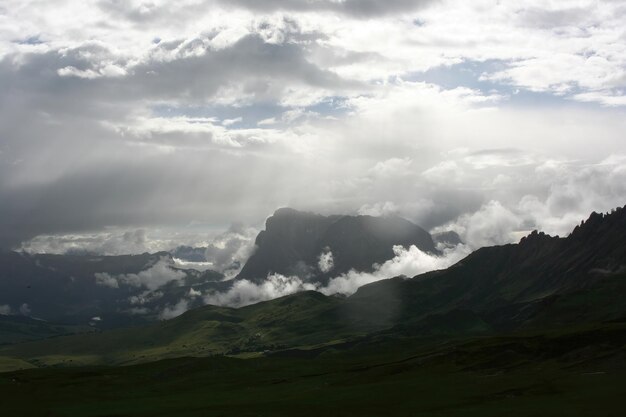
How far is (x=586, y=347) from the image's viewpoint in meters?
190

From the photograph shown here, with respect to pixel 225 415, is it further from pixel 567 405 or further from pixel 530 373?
pixel 530 373

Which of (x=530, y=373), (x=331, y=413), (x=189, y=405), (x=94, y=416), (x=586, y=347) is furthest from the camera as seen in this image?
(x=586, y=347)

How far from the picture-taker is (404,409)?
127 meters

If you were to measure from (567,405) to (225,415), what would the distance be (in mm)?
64294

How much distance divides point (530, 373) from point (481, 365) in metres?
26.0

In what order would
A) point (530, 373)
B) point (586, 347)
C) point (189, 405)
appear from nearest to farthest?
1. point (189, 405)
2. point (530, 373)
3. point (586, 347)

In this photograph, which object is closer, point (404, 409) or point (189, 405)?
point (404, 409)

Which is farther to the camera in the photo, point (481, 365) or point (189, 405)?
point (481, 365)

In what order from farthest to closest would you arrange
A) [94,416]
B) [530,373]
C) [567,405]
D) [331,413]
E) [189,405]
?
[530,373] → [189,405] → [94,416] → [331,413] → [567,405]

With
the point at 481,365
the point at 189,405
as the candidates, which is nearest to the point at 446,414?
the point at 189,405

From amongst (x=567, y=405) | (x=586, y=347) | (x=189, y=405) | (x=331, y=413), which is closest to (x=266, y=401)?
(x=189, y=405)

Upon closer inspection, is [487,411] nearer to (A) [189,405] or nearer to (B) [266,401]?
(B) [266,401]

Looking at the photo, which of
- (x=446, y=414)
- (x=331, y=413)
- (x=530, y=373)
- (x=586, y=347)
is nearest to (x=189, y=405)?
(x=331, y=413)

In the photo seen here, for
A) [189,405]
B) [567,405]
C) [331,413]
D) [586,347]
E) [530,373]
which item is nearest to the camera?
[567,405]
